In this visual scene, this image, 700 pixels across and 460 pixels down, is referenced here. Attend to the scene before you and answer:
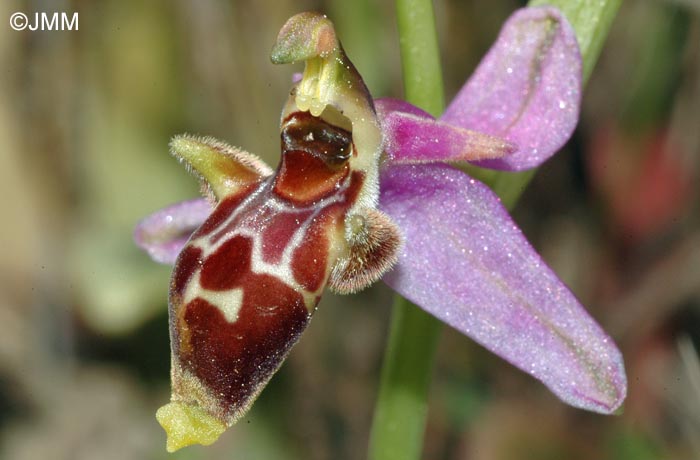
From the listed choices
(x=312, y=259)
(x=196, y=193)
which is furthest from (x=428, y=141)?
(x=196, y=193)

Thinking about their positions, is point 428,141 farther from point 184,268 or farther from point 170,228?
point 170,228

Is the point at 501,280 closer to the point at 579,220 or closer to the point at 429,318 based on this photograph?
the point at 429,318

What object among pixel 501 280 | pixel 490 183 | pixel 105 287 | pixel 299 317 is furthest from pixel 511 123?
pixel 105 287

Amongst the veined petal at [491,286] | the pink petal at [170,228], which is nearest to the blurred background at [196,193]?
the pink petal at [170,228]

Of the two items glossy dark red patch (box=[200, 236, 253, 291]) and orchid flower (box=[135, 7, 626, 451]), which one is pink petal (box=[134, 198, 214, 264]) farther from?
glossy dark red patch (box=[200, 236, 253, 291])

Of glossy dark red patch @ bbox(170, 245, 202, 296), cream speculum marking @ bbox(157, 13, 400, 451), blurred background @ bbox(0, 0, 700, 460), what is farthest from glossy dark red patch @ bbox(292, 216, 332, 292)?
blurred background @ bbox(0, 0, 700, 460)

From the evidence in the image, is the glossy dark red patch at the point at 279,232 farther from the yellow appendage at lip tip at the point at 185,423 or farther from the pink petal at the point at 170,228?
the pink petal at the point at 170,228
